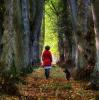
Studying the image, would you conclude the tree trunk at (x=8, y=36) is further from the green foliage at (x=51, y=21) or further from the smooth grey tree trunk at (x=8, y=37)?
the green foliage at (x=51, y=21)

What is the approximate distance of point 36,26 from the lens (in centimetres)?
2905

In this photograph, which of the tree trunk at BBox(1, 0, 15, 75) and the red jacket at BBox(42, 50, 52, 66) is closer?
the tree trunk at BBox(1, 0, 15, 75)

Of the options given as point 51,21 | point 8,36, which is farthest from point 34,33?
point 51,21

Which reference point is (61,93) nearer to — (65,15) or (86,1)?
(86,1)

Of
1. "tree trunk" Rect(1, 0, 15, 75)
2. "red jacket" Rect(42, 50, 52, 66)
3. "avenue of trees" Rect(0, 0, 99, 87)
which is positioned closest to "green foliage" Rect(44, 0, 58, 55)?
"avenue of trees" Rect(0, 0, 99, 87)

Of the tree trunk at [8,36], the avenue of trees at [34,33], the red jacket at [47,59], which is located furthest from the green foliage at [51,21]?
the tree trunk at [8,36]

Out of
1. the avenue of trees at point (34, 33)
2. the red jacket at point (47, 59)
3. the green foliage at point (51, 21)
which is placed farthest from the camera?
the green foliage at point (51, 21)

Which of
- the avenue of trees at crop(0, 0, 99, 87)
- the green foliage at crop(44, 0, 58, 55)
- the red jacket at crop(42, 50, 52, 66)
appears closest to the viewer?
the avenue of trees at crop(0, 0, 99, 87)

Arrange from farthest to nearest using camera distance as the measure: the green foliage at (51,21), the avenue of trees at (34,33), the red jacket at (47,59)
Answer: the green foliage at (51,21)
the red jacket at (47,59)
the avenue of trees at (34,33)

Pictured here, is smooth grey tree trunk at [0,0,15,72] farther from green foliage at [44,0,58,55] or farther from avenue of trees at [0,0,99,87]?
green foliage at [44,0,58,55]

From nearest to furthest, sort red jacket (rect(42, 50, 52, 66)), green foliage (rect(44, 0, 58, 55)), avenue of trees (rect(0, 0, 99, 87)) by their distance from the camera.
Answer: avenue of trees (rect(0, 0, 99, 87)) → red jacket (rect(42, 50, 52, 66)) → green foliage (rect(44, 0, 58, 55))

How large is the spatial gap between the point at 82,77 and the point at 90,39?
5.58ft

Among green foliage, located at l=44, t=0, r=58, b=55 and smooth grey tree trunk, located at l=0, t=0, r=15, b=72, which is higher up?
green foliage, located at l=44, t=0, r=58, b=55

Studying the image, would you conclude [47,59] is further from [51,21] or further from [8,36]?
[51,21]
